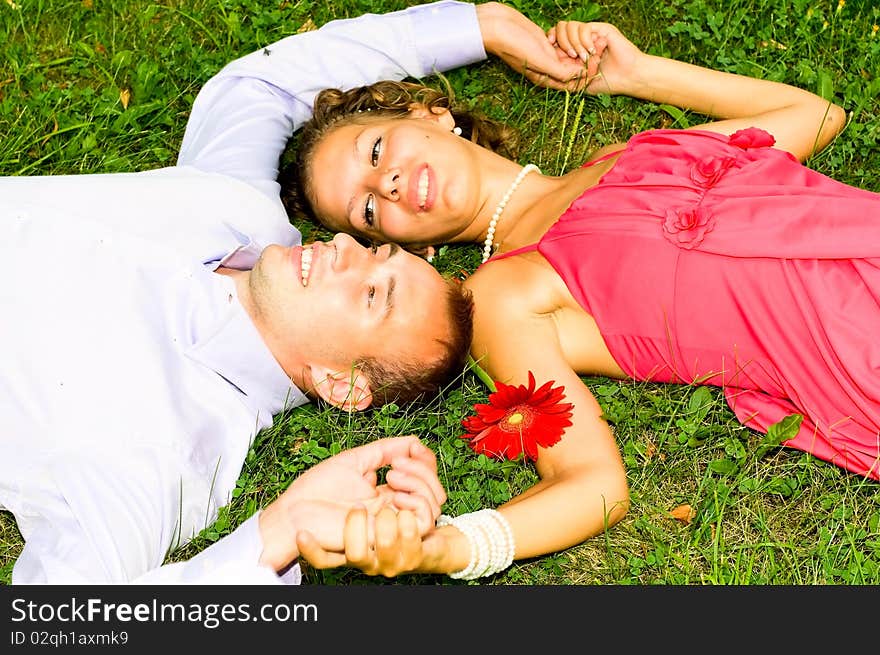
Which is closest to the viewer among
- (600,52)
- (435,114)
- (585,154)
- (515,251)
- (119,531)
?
(119,531)

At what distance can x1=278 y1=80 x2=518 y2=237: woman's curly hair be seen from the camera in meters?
4.73

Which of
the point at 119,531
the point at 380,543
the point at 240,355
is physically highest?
the point at 380,543

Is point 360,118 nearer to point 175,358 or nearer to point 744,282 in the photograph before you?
point 175,358

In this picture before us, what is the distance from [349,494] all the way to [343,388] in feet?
2.65

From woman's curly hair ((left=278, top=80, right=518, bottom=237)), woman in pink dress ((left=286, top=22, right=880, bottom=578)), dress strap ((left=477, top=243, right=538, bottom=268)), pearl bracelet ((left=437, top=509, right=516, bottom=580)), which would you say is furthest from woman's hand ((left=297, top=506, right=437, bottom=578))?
woman's curly hair ((left=278, top=80, right=518, bottom=237))

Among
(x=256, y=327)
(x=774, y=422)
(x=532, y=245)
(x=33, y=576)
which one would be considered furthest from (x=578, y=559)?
(x=33, y=576)

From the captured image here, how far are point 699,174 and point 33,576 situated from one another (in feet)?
9.41

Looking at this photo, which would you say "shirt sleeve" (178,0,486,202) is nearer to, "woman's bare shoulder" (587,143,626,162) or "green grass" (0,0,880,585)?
"green grass" (0,0,880,585)

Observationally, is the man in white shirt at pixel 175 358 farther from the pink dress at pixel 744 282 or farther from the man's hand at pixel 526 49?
the man's hand at pixel 526 49

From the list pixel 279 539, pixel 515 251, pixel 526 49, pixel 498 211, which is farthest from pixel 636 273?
pixel 279 539

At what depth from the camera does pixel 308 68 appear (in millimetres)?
4961

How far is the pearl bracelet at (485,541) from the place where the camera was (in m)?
3.55

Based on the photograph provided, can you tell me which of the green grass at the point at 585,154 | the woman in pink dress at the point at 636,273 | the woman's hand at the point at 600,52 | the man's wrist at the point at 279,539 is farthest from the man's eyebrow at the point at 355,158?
the man's wrist at the point at 279,539

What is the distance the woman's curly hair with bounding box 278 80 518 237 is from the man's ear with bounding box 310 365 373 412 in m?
0.98
